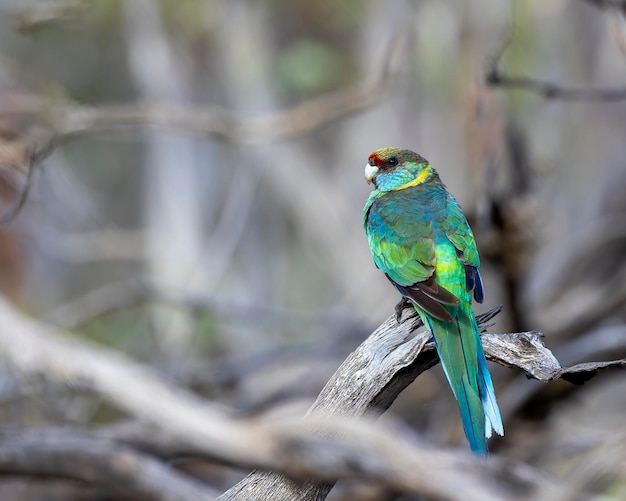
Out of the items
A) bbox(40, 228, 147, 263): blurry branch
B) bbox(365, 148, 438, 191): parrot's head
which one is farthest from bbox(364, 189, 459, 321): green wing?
bbox(40, 228, 147, 263): blurry branch

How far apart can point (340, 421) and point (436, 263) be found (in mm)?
1313

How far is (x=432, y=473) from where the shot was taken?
214 cm

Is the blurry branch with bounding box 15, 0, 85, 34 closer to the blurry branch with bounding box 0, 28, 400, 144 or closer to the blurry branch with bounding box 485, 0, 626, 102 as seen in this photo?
the blurry branch with bounding box 0, 28, 400, 144

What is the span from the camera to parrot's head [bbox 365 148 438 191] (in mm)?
4125

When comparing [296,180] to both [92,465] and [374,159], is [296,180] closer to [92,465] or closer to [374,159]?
[374,159]

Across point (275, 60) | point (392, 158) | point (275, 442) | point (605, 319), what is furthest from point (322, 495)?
point (275, 60)

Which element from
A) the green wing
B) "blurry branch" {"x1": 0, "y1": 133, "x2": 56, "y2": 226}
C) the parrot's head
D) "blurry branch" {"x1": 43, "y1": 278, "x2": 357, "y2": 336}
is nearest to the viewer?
the green wing

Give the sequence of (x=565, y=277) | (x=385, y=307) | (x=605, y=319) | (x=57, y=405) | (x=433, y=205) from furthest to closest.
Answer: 1. (x=385, y=307)
2. (x=565, y=277)
3. (x=605, y=319)
4. (x=57, y=405)
5. (x=433, y=205)

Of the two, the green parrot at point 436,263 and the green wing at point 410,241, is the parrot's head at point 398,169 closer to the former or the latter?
the green parrot at point 436,263

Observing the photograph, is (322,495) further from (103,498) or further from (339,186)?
(339,186)

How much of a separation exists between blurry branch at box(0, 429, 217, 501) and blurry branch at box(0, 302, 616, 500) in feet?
3.32

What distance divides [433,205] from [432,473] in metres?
1.80

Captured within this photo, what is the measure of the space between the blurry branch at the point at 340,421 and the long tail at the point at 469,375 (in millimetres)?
64

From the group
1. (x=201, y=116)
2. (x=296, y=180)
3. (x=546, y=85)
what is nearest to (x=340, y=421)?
(x=546, y=85)
